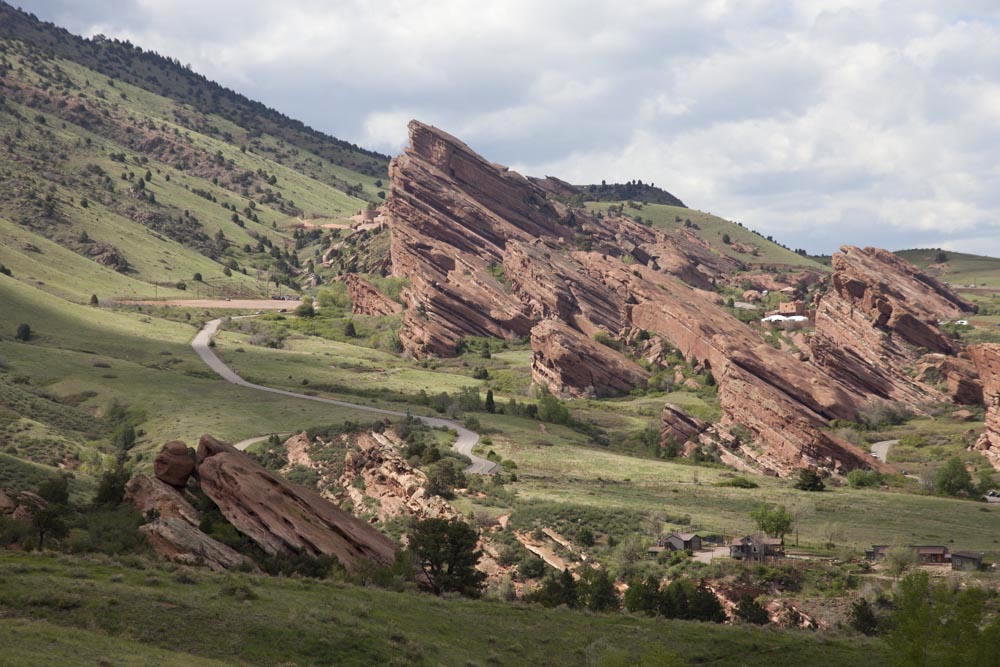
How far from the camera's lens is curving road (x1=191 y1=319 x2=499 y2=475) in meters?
95.9

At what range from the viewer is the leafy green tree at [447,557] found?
51844mm

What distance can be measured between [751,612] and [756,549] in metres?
10.00

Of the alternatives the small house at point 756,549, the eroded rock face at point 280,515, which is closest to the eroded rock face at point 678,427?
the small house at point 756,549

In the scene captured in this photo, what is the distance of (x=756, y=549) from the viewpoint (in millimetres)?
63906

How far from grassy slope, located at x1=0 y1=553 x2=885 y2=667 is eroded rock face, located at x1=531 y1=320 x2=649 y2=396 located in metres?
110

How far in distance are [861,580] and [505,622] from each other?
86.9 feet

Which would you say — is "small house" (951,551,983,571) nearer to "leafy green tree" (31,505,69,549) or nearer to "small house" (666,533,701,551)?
"small house" (666,533,701,551)

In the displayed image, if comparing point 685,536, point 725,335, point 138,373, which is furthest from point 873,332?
point 138,373

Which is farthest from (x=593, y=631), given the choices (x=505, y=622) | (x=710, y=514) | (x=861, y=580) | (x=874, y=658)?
(x=710, y=514)

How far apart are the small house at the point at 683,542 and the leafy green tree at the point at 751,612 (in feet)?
34.4

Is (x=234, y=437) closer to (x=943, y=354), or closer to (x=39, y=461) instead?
(x=39, y=461)

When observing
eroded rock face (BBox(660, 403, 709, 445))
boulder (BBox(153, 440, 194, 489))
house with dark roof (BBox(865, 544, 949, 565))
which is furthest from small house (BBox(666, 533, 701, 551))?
eroded rock face (BBox(660, 403, 709, 445))

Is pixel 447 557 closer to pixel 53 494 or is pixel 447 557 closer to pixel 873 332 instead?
pixel 53 494

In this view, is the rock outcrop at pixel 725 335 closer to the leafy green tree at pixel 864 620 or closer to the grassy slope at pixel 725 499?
the grassy slope at pixel 725 499
